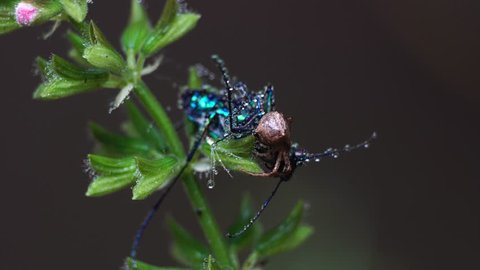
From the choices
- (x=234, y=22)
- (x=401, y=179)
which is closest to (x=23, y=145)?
(x=234, y=22)

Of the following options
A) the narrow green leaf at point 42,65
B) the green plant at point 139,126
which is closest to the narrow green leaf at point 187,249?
the green plant at point 139,126

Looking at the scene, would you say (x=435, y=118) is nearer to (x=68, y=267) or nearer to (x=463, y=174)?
(x=463, y=174)

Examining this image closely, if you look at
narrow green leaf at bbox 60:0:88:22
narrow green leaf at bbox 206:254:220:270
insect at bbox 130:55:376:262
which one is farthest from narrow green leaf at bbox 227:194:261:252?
narrow green leaf at bbox 60:0:88:22

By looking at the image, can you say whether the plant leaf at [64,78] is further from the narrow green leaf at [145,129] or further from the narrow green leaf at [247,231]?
the narrow green leaf at [247,231]

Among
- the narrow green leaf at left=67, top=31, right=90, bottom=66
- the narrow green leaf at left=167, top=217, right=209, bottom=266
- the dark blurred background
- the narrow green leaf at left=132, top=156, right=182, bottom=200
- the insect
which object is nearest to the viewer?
the insect

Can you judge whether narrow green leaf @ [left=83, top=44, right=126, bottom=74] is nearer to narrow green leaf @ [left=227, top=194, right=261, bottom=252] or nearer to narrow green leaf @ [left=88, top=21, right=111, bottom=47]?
narrow green leaf @ [left=88, top=21, right=111, bottom=47]

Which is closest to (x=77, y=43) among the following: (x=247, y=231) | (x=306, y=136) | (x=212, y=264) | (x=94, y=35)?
(x=94, y=35)
